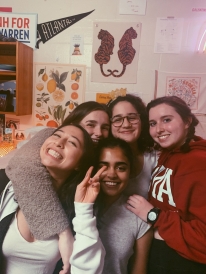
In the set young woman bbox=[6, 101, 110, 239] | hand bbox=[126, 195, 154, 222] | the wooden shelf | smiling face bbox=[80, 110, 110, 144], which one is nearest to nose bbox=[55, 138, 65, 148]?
young woman bbox=[6, 101, 110, 239]

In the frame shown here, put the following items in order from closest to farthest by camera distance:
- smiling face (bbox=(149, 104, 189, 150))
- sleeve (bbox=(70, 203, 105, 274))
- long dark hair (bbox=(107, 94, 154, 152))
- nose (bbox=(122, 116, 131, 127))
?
sleeve (bbox=(70, 203, 105, 274)) → smiling face (bbox=(149, 104, 189, 150)) → nose (bbox=(122, 116, 131, 127)) → long dark hair (bbox=(107, 94, 154, 152))

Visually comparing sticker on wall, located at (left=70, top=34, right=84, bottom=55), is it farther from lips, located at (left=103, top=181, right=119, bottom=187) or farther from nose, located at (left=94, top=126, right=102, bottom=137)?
lips, located at (left=103, top=181, right=119, bottom=187)

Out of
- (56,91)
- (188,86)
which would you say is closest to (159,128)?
(188,86)

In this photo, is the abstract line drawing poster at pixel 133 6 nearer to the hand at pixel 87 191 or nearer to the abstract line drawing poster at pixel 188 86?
the abstract line drawing poster at pixel 188 86

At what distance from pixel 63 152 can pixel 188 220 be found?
673mm

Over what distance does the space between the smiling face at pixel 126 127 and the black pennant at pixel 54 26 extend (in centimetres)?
118

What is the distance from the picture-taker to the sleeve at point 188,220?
3.30 ft

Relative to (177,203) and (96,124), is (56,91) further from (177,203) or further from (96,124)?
(177,203)

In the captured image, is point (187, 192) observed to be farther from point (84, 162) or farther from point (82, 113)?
point (82, 113)

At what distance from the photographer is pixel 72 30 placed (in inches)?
83.6

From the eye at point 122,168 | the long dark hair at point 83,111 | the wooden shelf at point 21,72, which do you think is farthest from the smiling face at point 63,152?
the wooden shelf at point 21,72

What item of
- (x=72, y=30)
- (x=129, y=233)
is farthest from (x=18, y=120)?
(x=129, y=233)

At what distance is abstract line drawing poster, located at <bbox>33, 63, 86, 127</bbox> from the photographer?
7.16ft

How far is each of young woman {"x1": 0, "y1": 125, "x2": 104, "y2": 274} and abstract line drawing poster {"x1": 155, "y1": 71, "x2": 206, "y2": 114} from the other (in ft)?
4.36
